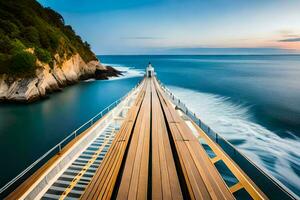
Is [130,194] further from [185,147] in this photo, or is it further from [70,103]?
[70,103]

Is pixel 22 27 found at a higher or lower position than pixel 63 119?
higher

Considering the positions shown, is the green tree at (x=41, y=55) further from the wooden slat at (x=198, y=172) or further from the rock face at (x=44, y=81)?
the wooden slat at (x=198, y=172)

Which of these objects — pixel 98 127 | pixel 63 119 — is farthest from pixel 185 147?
pixel 63 119

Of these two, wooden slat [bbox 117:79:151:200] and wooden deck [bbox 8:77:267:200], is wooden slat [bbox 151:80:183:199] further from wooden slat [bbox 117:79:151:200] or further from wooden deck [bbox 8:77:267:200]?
wooden slat [bbox 117:79:151:200]

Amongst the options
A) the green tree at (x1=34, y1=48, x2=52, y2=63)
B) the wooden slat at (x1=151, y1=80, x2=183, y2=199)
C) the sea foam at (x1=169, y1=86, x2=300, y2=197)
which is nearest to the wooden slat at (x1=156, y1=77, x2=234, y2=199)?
the wooden slat at (x1=151, y1=80, x2=183, y2=199)

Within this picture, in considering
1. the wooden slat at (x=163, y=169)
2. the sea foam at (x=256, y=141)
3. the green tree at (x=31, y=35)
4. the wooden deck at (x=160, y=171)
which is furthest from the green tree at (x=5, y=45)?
the wooden slat at (x=163, y=169)

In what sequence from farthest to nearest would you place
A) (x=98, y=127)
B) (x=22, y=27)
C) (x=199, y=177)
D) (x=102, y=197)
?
(x=22, y=27) < (x=98, y=127) < (x=199, y=177) < (x=102, y=197)
